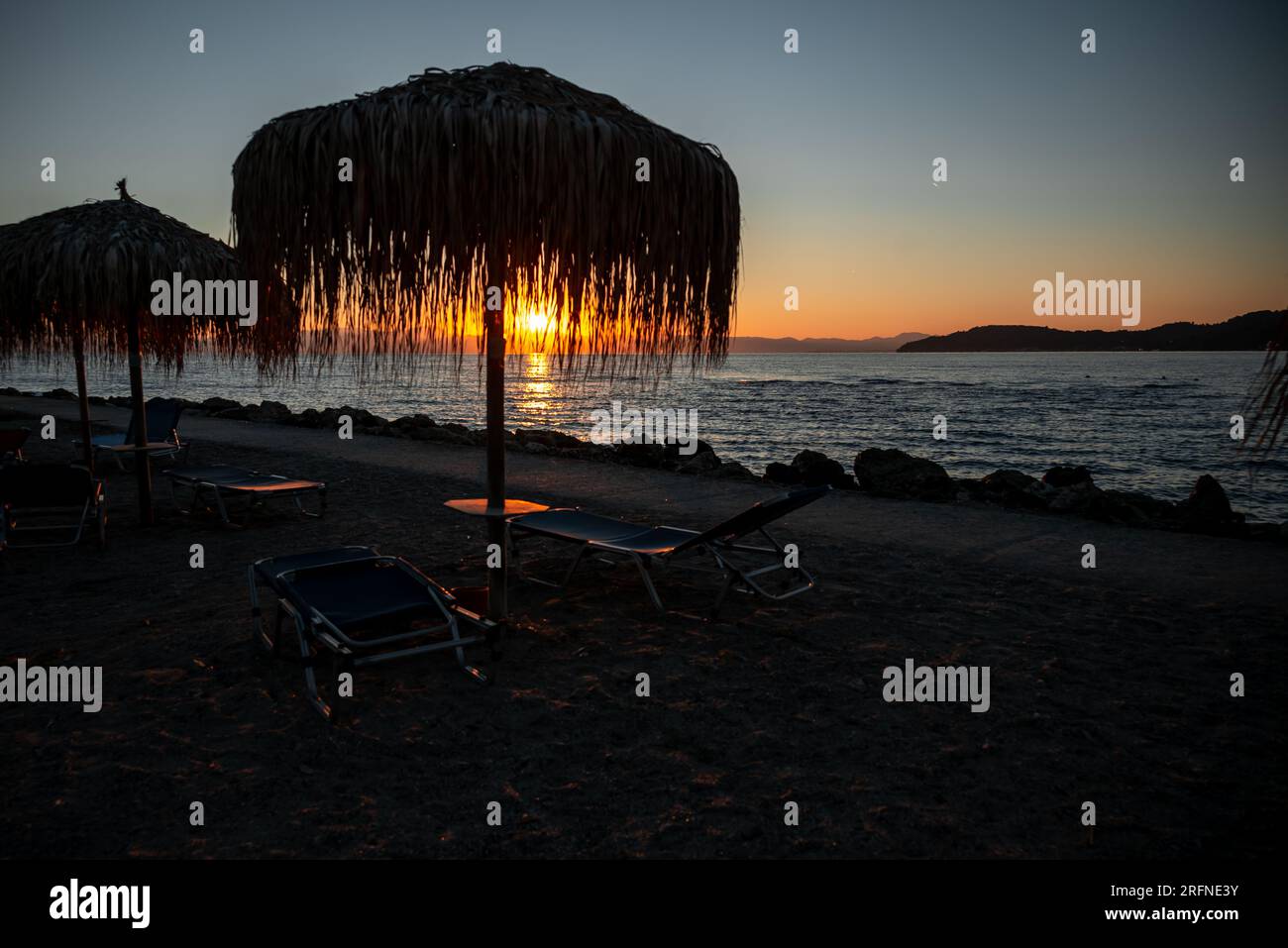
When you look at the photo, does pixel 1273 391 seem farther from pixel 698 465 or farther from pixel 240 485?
pixel 698 465

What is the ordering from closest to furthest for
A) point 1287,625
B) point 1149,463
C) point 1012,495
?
point 1287,625 < point 1012,495 < point 1149,463

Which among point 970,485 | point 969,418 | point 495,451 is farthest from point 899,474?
point 969,418

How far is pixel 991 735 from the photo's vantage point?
336 centimetres

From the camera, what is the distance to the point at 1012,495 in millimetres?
9461

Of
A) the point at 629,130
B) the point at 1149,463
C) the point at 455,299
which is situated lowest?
the point at 1149,463

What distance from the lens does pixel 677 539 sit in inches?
203

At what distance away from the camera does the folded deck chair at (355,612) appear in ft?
11.7

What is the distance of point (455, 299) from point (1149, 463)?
26140mm

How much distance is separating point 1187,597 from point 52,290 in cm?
958

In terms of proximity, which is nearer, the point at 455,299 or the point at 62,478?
the point at 455,299
